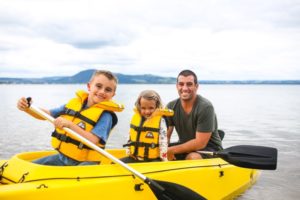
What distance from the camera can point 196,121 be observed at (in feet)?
17.3

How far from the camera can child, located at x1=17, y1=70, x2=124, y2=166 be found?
4.00 meters

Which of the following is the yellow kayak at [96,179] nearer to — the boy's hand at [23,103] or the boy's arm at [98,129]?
the boy's arm at [98,129]

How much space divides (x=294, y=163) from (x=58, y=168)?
6163 millimetres

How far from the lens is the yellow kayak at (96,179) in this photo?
3566mm

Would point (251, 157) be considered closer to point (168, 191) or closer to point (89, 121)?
point (168, 191)

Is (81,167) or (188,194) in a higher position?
(81,167)

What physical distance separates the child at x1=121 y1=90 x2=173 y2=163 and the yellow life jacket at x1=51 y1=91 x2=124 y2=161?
599 millimetres

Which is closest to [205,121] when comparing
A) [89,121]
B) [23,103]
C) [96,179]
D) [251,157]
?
[251,157]

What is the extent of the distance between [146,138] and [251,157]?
1328mm

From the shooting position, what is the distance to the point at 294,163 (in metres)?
8.40

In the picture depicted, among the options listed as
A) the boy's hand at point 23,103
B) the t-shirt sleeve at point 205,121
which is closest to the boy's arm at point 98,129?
the boy's hand at point 23,103

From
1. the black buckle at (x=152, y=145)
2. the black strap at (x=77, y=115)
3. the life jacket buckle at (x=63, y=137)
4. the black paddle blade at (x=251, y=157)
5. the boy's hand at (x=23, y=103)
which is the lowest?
the black paddle blade at (x=251, y=157)

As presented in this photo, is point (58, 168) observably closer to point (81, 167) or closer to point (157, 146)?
point (81, 167)

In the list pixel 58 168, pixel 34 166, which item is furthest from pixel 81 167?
pixel 34 166
